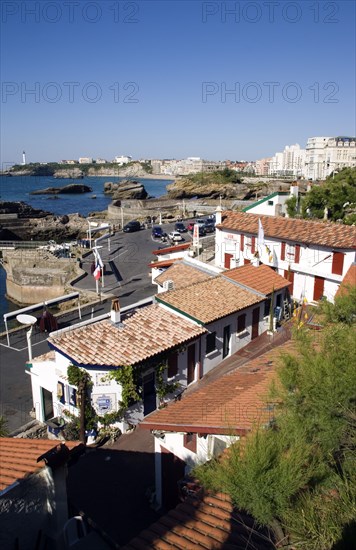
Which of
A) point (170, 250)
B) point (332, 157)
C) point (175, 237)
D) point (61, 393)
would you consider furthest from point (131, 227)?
point (332, 157)

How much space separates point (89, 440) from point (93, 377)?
6.90 feet

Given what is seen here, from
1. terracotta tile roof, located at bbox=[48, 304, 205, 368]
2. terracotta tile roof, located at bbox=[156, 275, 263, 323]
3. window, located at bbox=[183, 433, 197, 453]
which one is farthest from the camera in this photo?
terracotta tile roof, located at bbox=[156, 275, 263, 323]

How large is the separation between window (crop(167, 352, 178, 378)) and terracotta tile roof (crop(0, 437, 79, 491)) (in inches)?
283

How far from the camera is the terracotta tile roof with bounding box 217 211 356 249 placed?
2252 centimetres

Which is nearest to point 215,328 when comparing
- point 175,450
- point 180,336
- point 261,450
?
point 180,336

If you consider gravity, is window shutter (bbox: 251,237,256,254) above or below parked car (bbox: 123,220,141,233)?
above

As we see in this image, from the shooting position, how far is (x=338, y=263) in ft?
74.1

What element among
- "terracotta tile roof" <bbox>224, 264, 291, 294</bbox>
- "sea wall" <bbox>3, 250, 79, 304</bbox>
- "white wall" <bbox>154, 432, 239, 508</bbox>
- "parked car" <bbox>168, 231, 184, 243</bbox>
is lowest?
"sea wall" <bbox>3, 250, 79, 304</bbox>

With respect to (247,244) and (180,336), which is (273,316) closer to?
(180,336)

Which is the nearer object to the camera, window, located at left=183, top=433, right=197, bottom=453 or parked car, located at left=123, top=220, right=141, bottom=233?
window, located at left=183, top=433, right=197, bottom=453

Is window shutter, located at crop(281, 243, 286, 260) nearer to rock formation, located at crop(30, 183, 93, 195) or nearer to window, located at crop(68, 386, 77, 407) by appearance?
window, located at crop(68, 386, 77, 407)

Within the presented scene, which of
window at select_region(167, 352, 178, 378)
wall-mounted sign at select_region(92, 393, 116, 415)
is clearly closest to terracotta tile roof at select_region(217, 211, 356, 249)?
window at select_region(167, 352, 178, 378)

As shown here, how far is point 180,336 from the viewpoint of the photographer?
15.6 metres

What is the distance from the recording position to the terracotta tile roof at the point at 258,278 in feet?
65.7
